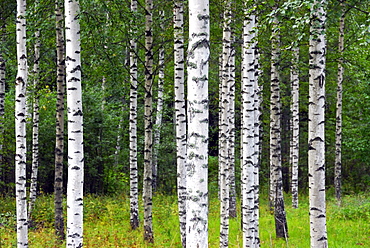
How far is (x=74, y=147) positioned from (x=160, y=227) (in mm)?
7167

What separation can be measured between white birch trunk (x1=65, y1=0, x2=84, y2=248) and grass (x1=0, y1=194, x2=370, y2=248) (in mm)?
3591

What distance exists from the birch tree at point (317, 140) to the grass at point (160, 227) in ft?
12.6

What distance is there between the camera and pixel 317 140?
19.5 ft

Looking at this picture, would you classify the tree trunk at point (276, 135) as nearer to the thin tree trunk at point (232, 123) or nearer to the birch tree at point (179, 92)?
the thin tree trunk at point (232, 123)

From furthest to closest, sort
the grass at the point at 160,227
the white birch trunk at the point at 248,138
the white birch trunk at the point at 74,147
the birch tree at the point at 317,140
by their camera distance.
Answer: the grass at the point at 160,227 < the white birch trunk at the point at 248,138 < the white birch trunk at the point at 74,147 < the birch tree at the point at 317,140

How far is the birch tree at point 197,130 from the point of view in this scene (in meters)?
4.29

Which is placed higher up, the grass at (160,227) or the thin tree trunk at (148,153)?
the thin tree trunk at (148,153)

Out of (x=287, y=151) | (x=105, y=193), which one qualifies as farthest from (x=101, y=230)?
(x=287, y=151)

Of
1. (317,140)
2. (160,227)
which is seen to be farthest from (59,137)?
(317,140)

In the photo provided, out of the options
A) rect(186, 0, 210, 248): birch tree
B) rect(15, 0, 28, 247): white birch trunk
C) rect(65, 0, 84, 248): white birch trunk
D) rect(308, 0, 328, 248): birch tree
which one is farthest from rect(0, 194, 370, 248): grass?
rect(186, 0, 210, 248): birch tree

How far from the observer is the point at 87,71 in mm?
11250

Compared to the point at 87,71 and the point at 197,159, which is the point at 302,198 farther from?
the point at 197,159

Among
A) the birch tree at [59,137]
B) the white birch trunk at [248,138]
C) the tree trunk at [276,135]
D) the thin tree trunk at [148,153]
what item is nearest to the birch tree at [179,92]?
the thin tree trunk at [148,153]

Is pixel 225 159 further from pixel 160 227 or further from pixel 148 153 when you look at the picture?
pixel 160 227
